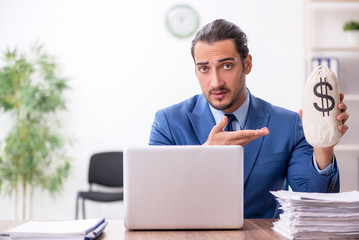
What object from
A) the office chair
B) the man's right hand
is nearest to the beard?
the man's right hand

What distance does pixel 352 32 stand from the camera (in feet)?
14.0

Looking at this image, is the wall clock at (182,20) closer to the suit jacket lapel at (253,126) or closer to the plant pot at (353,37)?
the plant pot at (353,37)

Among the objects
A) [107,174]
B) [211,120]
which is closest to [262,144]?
[211,120]

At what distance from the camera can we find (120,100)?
15.0ft

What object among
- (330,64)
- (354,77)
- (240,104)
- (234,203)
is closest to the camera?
(234,203)

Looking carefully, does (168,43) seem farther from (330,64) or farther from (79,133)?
(330,64)

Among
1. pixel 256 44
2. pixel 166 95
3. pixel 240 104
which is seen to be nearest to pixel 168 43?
pixel 166 95

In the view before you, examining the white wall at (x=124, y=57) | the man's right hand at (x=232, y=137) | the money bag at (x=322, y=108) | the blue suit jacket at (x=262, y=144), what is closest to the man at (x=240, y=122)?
the blue suit jacket at (x=262, y=144)

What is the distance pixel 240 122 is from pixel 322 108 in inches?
26.9

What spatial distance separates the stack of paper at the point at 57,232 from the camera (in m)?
1.17

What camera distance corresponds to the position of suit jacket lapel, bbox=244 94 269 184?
71.6 inches

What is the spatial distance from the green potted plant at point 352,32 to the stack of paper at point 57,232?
144 inches

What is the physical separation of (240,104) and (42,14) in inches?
126

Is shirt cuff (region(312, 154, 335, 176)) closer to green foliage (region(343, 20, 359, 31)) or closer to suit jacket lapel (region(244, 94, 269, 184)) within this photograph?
suit jacket lapel (region(244, 94, 269, 184))
